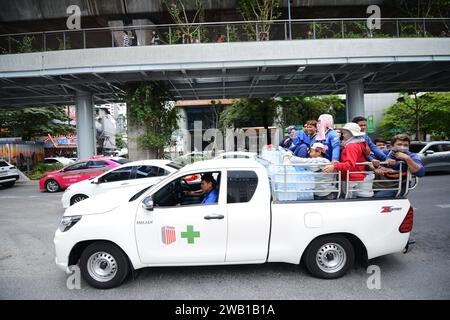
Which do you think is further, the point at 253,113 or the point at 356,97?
the point at 253,113

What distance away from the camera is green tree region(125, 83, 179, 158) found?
1488 centimetres

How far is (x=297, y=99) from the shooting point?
22641 millimetres

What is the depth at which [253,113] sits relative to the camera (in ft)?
74.1

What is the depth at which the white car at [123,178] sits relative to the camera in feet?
27.1

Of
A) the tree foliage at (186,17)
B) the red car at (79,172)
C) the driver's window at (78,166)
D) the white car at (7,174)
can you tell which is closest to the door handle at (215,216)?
the red car at (79,172)

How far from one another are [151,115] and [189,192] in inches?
441

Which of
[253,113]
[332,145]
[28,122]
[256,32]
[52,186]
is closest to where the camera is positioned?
[332,145]

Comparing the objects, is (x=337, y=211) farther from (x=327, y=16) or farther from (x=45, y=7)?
(x=45, y=7)

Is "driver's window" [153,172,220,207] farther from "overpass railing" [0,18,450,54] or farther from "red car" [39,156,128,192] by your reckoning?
"overpass railing" [0,18,450,54]

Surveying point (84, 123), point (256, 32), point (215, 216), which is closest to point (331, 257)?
point (215, 216)

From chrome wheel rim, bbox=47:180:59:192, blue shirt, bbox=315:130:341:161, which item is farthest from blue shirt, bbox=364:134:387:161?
chrome wheel rim, bbox=47:180:59:192

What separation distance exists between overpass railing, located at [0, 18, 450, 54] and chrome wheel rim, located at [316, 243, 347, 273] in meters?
11.5

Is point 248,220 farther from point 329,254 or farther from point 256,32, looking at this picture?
point 256,32

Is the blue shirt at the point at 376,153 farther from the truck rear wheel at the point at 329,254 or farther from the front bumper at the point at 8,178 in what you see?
the front bumper at the point at 8,178
